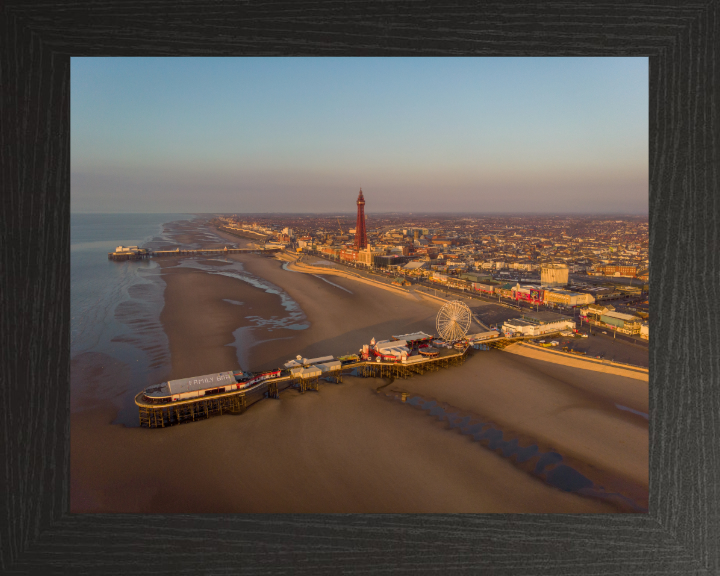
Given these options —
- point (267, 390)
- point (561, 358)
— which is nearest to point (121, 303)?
point (267, 390)

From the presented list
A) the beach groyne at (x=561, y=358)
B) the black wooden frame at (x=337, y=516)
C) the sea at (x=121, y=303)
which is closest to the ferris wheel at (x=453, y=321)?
the beach groyne at (x=561, y=358)

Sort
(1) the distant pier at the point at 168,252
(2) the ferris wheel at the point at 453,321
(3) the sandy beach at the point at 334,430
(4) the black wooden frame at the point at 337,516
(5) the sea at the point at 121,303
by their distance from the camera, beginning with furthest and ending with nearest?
(2) the ferris wheel at the point at 453,321 → (1) the distant pier at the point at 168,252 → (5) the sea at the point at 121,303 → (3) the sandy beach at the point at 334,430 → (4) the black wooden frame at the point at 337,516

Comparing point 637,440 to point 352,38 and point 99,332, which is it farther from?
point 99,332

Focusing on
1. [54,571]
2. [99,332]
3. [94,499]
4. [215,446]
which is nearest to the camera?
[54,571]

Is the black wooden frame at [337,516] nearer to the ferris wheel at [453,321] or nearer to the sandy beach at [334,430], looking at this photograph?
the sandy beach at [334,430]

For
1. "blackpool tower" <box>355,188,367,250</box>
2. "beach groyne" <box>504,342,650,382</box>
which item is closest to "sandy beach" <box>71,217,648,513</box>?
"beach groyne" <box>504,342,650,382</box>

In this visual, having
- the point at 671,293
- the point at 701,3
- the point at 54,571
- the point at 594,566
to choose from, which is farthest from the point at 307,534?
the point at 701,3

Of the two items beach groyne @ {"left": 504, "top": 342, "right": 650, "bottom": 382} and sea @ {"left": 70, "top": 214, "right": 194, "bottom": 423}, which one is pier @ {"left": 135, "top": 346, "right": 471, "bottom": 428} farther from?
beach groyne @ {"left": 504, "top": 342, "right": 650, "bottom": 382}
